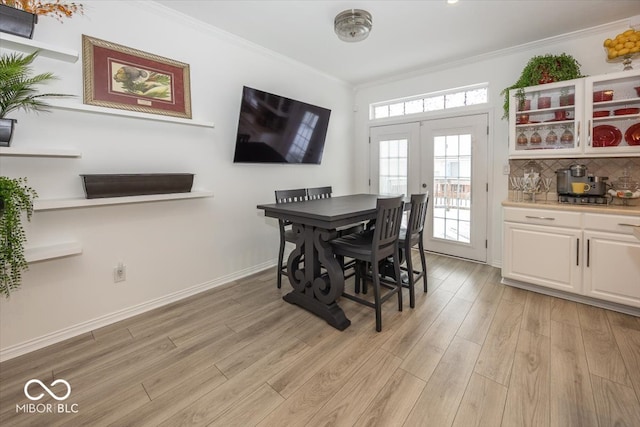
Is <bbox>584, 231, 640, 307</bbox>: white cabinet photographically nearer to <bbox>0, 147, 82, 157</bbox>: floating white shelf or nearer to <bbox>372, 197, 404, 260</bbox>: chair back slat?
<bbox>372, 197, 404, 260</bbox>: chair back slat

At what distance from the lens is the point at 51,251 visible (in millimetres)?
1948

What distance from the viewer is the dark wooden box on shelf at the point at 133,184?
2082 millimetres

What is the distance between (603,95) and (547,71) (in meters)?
0.53

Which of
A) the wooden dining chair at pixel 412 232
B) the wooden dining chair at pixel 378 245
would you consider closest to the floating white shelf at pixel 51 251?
the wooden dining chair at pixel 378 245

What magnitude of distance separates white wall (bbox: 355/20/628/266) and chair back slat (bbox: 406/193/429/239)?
1.49m

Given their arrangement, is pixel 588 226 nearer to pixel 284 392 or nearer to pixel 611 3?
pixel 611 3

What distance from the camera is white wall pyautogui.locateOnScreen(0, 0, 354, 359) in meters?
2.02

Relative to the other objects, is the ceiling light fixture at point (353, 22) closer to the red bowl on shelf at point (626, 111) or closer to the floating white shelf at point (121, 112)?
the floating white shelf at point (121, 112)

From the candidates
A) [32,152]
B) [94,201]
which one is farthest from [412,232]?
[32,152]

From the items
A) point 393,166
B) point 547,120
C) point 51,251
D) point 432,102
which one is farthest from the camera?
point 393,166

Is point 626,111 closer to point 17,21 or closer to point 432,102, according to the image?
point 432,102

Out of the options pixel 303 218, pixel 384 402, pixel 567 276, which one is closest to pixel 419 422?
pixel 384 402
